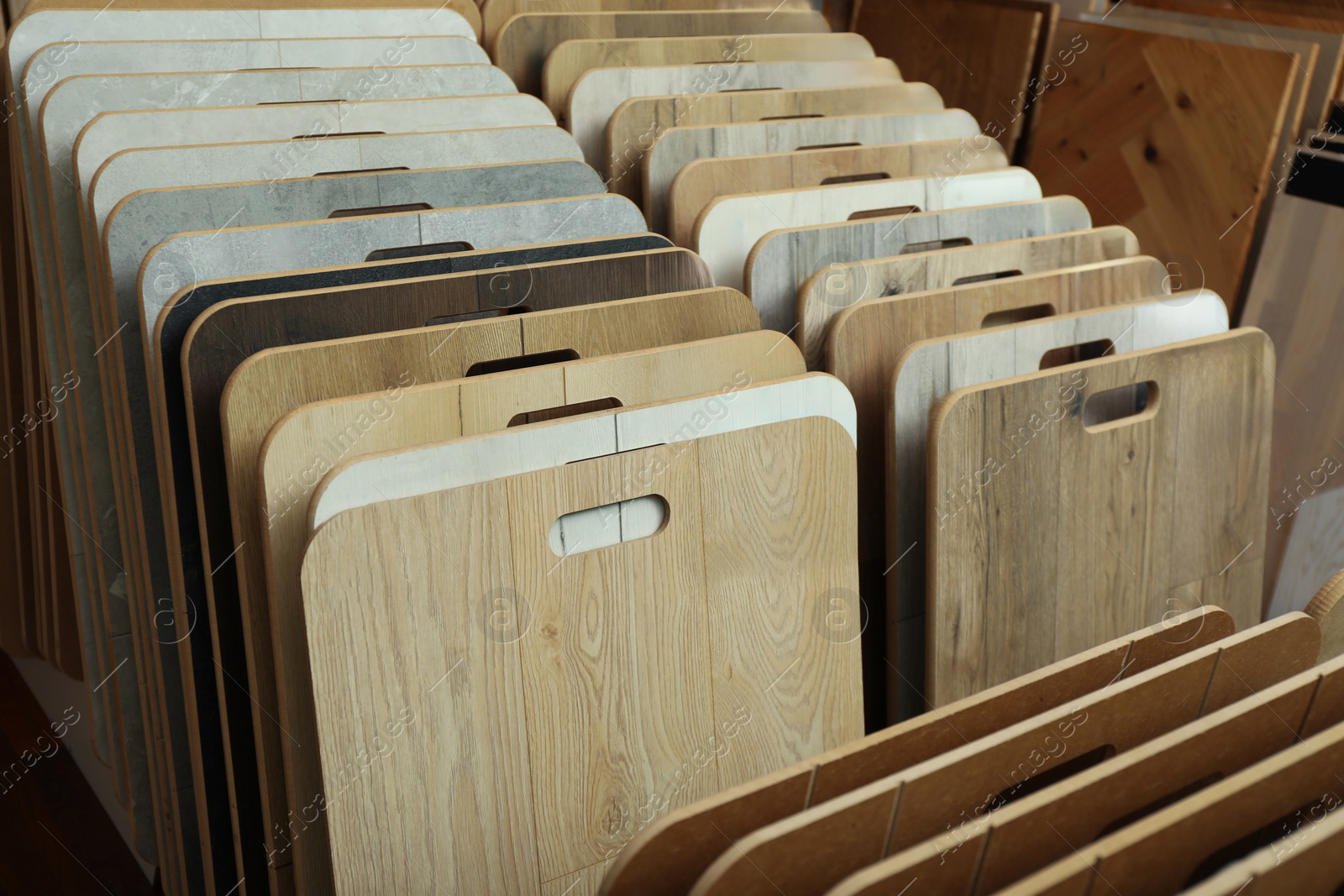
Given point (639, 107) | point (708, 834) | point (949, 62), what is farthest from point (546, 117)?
point (949, 62)

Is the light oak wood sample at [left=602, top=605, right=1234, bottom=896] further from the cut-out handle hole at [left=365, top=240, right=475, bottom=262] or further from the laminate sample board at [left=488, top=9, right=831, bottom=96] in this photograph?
the laminate sample board at [left=488, top=9, right=831, bottom=96]

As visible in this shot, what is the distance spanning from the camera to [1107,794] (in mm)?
503

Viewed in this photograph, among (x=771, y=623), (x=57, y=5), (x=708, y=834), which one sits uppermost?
(x=57, y=5)

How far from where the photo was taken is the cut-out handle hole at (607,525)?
2.49 feet

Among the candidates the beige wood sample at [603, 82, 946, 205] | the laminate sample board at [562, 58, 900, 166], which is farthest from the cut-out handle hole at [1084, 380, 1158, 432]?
the laminate sample board at [562, 58, 900, 166]

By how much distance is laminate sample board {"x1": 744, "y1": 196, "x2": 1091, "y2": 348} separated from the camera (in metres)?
1.04

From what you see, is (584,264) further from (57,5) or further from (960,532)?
(57,5)

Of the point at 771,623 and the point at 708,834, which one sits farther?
the point at 771,623

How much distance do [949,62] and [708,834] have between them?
1805 millimetres

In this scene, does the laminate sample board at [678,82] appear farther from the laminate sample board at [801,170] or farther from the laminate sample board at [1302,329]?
the laminate sample board at [1302,329]

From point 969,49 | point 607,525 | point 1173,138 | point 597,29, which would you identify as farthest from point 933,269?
point 969,49

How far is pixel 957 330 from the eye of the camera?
3.38ft

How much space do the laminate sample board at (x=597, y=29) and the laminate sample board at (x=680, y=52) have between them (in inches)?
2.0

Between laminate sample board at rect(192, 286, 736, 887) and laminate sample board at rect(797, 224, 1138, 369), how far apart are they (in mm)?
259
